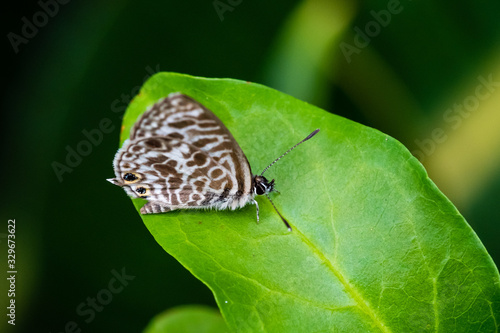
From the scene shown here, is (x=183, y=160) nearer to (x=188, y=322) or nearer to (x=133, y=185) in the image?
(x=133, y=185)

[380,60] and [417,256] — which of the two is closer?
[417,256]

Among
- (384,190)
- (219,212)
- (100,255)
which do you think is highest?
(384,190)

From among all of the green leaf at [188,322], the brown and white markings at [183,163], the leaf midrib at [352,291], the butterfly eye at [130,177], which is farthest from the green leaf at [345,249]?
the green leaf at [188,322]

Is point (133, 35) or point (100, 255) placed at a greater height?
point (133, 35)

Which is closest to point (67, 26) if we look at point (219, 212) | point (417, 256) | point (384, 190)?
point (219, 212)

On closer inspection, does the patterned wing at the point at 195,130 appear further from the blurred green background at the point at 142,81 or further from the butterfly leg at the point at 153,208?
the blurred green background at the point at 142,81

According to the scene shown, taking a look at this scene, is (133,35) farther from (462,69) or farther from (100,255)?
(462,69)

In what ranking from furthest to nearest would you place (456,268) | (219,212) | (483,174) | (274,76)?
1. (274,76)
2. (483,174)
3. (219,212)
4. (456,268)
